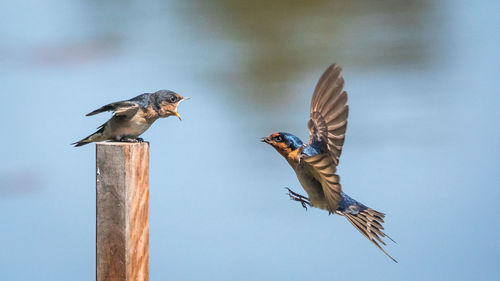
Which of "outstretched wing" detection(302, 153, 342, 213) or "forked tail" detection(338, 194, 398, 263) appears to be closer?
"outstretched wing" detection(302, 153, 342, 213)

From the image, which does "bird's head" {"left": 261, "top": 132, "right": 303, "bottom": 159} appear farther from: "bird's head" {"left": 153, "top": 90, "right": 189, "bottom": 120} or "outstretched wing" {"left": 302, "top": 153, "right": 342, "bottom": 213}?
"bird's head" {"left": 153, "top": 90, "right": 189, "bottom": 120}

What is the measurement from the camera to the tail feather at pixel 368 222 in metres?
2.19

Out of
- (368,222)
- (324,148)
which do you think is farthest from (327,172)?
(368,222)

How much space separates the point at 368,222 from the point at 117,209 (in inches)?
42.8

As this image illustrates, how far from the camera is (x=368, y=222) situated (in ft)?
7.57

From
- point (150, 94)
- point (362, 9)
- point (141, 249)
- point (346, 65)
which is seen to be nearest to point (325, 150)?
point (150, 94)

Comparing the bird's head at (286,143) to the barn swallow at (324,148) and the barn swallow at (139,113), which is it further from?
the barn swallow at (139,113)

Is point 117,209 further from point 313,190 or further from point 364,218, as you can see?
point 364,218

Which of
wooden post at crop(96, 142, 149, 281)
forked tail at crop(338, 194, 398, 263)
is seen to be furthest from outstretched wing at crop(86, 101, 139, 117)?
forked tail at crop(338, 194, 398, 263)

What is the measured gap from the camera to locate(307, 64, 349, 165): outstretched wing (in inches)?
77.9

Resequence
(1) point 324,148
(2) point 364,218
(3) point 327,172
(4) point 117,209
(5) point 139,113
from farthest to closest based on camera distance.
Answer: (2) point 364,218 < (1) point 324,148 < (5) point 139,113 < (3) point 327,172 < (4) point 117,209

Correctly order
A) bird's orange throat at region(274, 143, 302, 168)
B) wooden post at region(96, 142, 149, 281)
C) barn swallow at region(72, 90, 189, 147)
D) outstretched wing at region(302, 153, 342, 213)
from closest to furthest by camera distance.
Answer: wooden post at region(96, 142, 149, 281)
outstretched wing at region(302, 153, 342, 213)
barn swallow at region(72, 90, 189, 147)
bird's orange throat at region(274, 143, 302, 168)

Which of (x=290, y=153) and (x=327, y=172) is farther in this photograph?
(x=290, y=153)

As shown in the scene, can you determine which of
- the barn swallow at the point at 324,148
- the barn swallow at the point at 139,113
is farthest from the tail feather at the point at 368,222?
the barn swallow at the point at 139,113
